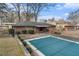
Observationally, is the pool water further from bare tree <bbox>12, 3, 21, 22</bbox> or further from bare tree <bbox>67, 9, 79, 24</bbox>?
bare tree <bbox>12, 3, 21, 22</bbox>

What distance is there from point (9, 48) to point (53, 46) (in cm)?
64

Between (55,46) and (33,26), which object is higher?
(33,26)

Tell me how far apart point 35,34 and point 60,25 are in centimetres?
40

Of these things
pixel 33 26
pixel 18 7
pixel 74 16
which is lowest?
pixel 33 26

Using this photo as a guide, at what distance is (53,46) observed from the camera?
2895mm

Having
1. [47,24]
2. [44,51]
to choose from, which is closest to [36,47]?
[44,51]

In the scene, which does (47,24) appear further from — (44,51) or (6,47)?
(6,47)

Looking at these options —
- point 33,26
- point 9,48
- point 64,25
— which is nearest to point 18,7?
point 33,26

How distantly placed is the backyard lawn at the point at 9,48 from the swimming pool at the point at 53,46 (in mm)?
174

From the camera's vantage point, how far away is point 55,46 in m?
2.89

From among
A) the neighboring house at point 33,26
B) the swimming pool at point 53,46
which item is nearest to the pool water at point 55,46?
the swimming pool at point 53,46

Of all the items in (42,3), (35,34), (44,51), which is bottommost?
(44,51)

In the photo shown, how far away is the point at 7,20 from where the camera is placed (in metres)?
2.93

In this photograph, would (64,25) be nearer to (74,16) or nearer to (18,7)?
(74,16)
